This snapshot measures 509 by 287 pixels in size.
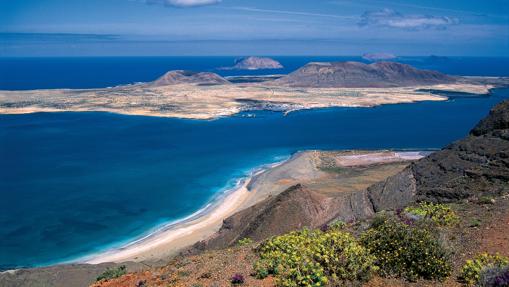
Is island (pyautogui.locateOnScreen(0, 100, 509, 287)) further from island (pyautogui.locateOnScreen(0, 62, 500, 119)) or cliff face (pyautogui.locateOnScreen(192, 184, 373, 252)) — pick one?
island (pyautogui.locateOnScreen(0, 62, 500, 119))

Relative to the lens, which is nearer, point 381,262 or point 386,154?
point 381,262

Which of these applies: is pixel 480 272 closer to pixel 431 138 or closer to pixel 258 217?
pixel 258 217

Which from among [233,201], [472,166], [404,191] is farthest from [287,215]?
[233,201]

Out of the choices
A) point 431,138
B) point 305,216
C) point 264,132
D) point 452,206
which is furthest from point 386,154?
point 452,206

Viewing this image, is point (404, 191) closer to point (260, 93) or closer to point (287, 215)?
point (287, 215)

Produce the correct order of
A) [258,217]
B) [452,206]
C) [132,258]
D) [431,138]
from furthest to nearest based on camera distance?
→ [431,138], [132,258], [258,217], [452,206]

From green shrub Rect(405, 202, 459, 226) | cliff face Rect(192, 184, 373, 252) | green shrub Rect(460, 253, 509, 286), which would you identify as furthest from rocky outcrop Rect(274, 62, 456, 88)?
green shrub Rect(460, 253, 509, 286)

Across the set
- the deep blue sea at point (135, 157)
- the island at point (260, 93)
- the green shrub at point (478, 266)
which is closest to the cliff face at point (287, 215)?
the deep blue sea at point (135, 157)

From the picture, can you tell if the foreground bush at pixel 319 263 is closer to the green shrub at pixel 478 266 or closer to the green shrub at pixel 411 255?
the green shrub at pixel 411 255
